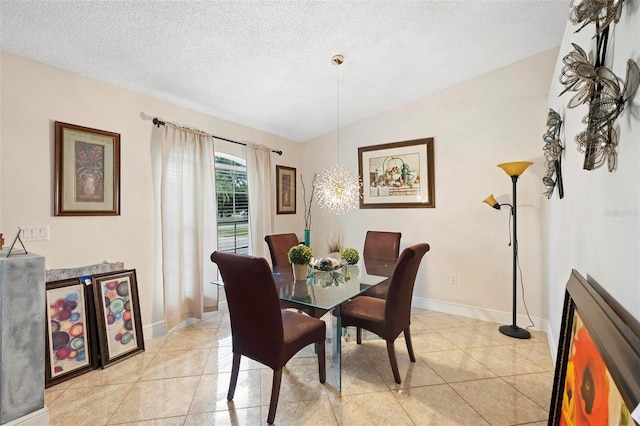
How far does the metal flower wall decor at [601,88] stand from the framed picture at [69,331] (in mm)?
3361

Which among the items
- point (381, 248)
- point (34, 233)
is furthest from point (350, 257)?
point (34, 233)

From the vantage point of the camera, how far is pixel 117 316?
2.49 meters

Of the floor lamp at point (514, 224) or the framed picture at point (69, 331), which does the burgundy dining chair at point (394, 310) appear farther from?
the framed picture at point (69, 331)

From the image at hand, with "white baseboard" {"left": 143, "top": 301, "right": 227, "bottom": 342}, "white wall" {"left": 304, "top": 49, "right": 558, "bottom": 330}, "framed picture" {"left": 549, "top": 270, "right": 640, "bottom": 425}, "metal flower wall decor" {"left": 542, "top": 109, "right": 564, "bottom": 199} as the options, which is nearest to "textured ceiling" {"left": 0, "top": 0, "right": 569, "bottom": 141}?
"white wall" {"left": 304, "top": 49, "right": 558, "bottom": 330}

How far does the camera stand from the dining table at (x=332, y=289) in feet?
6.56

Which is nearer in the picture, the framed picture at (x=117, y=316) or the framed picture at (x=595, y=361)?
the framed picture at (x=595, y=361)

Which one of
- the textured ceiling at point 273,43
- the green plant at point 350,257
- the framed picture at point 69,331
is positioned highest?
the textured ceiling at point 273,43

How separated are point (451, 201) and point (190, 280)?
325cm

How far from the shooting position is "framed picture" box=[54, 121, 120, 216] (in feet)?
7.39

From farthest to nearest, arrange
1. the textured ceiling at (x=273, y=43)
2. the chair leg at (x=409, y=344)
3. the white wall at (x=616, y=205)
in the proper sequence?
1. the chair leg at (x=409, y=344)
2. the textured ceiling at (x=273, y=43)
3. the white wall at (x=616, y=205)

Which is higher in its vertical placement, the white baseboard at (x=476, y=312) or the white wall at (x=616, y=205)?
the white wall at (x=616, y=205)

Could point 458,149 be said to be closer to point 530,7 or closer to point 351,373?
point 530,7

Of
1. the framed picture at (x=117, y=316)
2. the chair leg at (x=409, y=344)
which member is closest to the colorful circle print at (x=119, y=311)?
the framed picture at (x=117, y=316)

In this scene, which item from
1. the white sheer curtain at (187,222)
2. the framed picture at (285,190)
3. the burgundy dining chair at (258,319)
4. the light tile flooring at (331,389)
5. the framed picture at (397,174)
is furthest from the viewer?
the framed picture at (285,190)
